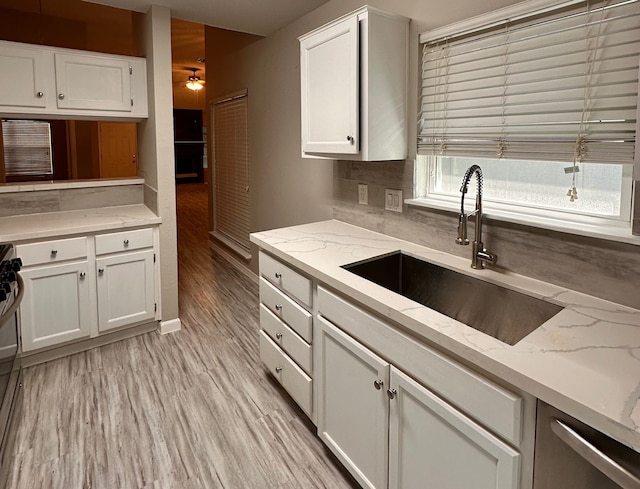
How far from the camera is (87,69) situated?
3078 mm

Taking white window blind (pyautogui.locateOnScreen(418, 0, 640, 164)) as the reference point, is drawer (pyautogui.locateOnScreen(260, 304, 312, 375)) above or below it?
below

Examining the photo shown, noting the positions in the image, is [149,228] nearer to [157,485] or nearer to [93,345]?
[93,345]

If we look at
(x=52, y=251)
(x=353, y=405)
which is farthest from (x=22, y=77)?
(x=353, y=405)

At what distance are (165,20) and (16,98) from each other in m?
1.06

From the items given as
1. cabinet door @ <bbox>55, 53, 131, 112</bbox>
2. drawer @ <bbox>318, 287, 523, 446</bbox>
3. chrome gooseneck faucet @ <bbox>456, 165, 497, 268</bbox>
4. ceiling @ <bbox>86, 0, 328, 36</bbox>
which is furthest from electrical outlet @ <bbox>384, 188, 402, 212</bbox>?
cabinet door @ <bbox>55, 53, 131, 112</bbox>

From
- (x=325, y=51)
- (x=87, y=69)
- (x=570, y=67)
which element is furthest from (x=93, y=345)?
(x=570, y=67)

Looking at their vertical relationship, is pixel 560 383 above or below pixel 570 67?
below

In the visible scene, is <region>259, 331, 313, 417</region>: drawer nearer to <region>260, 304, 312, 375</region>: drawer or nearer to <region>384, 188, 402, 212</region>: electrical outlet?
<region>260, 304, 312, 375</region>: drawer

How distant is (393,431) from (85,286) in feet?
7.43

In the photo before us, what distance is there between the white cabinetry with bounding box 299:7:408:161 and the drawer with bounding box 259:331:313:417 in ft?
3.51

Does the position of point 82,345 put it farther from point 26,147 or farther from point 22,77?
point 26,147

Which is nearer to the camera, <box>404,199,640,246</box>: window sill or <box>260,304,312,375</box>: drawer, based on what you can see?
<box>404,199,640,246</box>: window sill

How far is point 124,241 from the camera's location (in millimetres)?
3037

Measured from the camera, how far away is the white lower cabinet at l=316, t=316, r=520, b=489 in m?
1.22
